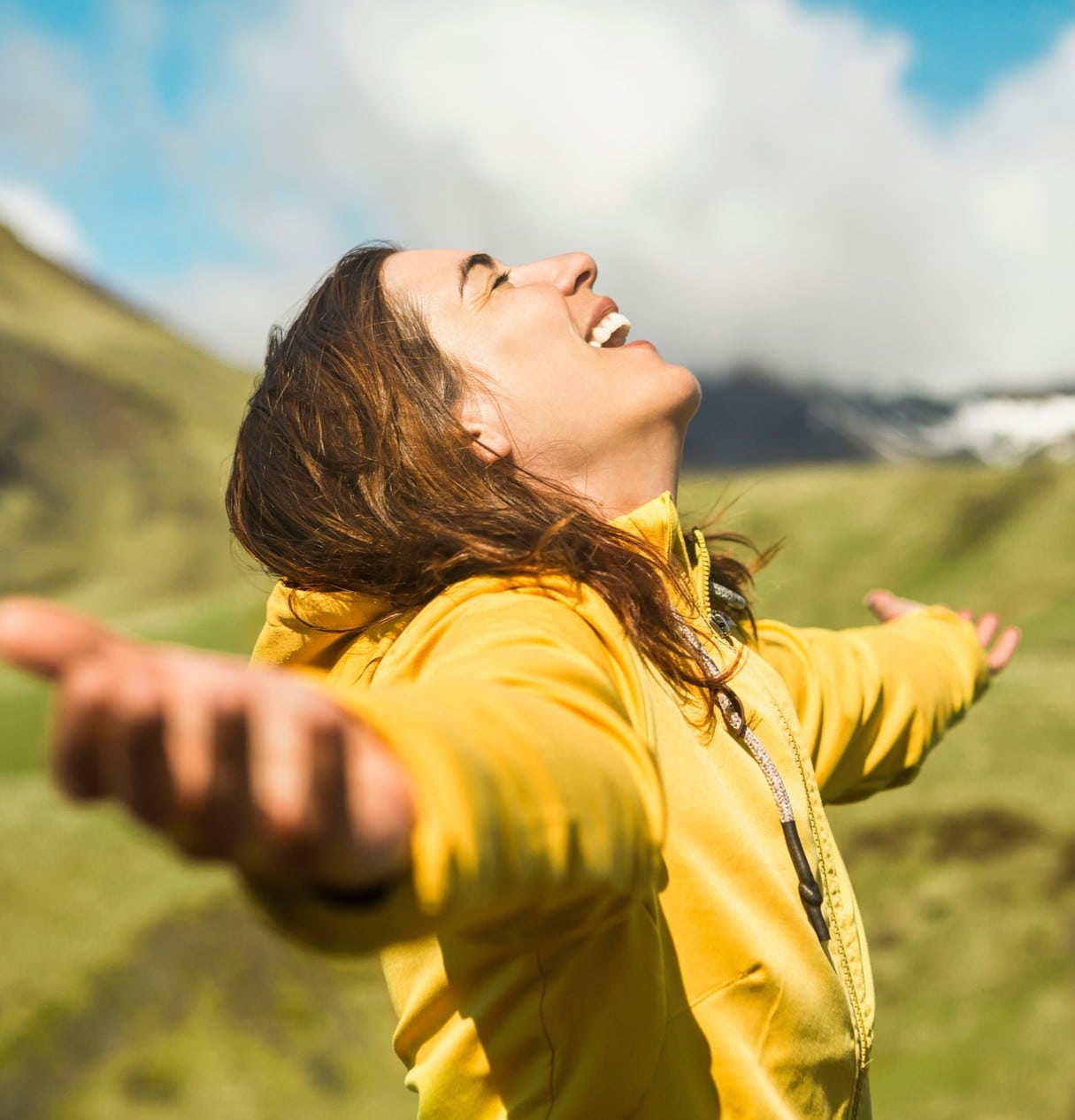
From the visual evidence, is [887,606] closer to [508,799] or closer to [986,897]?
[508,799]

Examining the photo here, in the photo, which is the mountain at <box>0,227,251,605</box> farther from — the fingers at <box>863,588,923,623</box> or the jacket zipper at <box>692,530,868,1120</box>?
the jacket zipper at <box>692,530,868,1120</box>

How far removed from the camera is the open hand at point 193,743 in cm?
82

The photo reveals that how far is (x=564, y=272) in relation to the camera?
2.71 meters

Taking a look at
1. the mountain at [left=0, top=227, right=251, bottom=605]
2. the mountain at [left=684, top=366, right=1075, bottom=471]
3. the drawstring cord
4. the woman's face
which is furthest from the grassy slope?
the mountain at [left=684, top=366, right=1075, bottom=471]

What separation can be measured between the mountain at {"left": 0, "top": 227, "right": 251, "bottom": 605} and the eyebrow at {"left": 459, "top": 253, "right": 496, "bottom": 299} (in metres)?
31.4

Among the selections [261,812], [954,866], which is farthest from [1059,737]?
[261,812]

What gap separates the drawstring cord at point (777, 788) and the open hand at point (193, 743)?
1284 millimetres

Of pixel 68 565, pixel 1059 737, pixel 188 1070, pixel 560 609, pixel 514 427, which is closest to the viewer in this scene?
pixel 560 609

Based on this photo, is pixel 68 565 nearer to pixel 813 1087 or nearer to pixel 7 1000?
pixel 7 1000

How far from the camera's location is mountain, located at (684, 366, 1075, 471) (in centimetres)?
12281

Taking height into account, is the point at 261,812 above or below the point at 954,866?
above

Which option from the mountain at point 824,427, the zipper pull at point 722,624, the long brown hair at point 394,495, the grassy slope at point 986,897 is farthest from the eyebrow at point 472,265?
the mountain at point 824,427

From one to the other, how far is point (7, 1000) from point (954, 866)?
684 cm

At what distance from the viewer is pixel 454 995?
1907 millimetres
